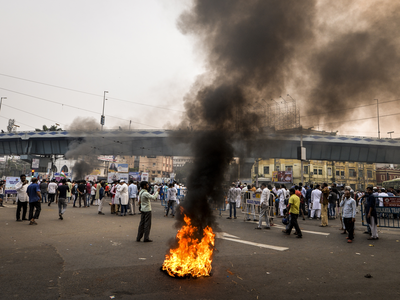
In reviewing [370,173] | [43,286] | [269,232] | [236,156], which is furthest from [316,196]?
[370,173]

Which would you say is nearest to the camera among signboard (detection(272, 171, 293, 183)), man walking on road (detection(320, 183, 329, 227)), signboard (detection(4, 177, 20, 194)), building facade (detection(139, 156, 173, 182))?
man walking on road (detection(320, 183, 329, 227))

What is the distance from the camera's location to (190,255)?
488cm

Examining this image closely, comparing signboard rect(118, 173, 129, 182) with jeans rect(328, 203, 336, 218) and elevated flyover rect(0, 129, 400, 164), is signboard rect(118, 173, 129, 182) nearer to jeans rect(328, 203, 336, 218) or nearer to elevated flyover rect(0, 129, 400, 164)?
elevated flyover rect(0, 129, 400, 164)

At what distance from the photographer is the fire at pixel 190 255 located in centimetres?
472

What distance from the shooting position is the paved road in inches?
160

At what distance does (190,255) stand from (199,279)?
1.46ft

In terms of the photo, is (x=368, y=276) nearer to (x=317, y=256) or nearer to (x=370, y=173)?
(x=317, y=256)

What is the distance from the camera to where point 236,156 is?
6.41 m

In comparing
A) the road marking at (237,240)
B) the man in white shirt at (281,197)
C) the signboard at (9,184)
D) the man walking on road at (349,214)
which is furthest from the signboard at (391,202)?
the signboard at (9,184)

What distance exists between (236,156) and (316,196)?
9.00 metres

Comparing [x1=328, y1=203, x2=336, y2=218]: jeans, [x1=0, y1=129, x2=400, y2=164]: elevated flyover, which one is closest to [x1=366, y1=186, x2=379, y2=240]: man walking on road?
[x1=328, y1=203, x2=336, y2=218]: jeans

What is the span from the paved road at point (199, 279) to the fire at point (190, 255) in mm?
175

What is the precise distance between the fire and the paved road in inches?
6.9

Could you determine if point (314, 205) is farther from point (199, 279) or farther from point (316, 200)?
point (199, 279)
